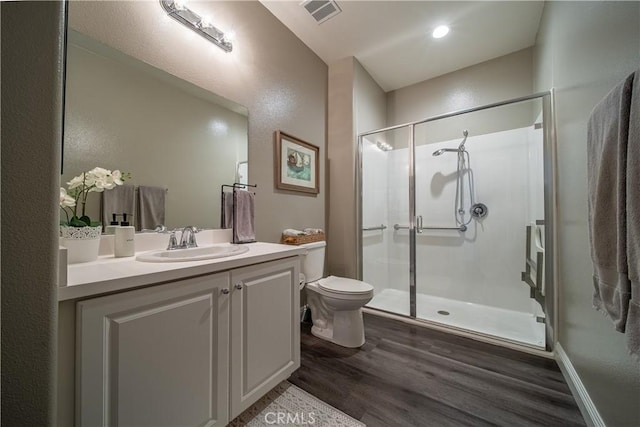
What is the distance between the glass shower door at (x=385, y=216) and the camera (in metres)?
2.55

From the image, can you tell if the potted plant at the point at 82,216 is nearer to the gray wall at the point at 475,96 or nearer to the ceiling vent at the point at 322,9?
the ceiling vent at the point at 322,9

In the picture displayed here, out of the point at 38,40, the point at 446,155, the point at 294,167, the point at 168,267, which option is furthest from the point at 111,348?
the point at 446,155

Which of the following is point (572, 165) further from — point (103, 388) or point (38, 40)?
point (103, 388)

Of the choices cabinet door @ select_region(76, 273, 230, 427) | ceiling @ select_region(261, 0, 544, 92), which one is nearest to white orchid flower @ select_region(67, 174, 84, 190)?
cabinet door @ select_region(76, 273, 230, 427)

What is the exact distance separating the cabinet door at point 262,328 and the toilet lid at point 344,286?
0.48 metres

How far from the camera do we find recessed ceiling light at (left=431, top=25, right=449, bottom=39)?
204 centimetres

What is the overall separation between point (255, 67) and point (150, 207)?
4.17 feet

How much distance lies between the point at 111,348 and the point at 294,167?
1.66 metres

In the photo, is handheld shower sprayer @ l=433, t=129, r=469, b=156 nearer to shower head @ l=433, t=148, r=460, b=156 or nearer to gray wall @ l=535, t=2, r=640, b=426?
shower head @ l=433, t=148, r=460, b=156

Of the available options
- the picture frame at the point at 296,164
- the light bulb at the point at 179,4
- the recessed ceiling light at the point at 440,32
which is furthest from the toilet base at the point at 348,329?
the recessed ceiling light at the point at 440,32

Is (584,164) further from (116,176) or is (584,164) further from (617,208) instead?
(116,176)

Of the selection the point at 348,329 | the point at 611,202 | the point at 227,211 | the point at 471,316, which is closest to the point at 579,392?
the point at 471,316

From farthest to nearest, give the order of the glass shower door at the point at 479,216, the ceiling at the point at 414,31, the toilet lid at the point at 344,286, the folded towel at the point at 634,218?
the glass shower door at the point at 479,216, the ceiling at the point at 414,31, the toilet lid at the point at 344,286, the folded towel at the point at 634,218

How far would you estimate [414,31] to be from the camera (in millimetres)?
2090
